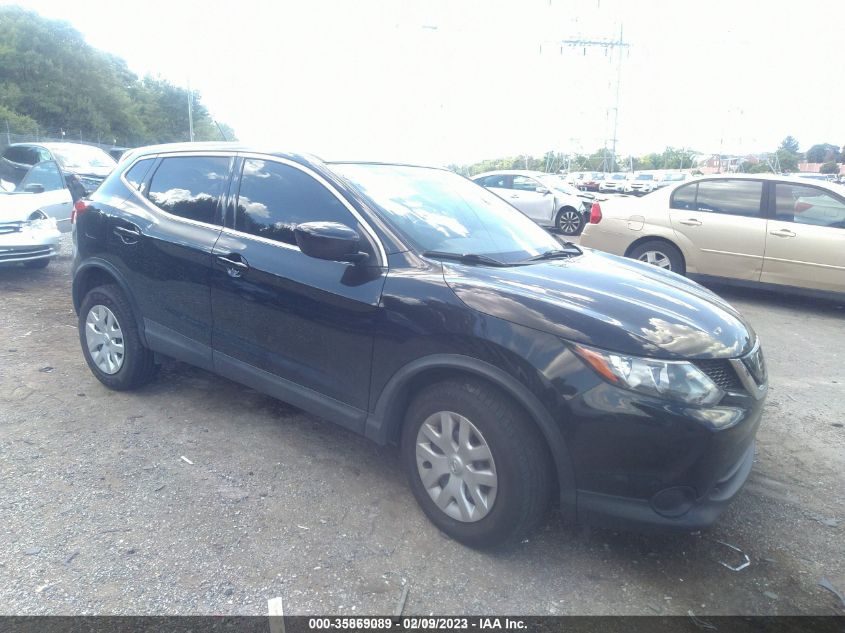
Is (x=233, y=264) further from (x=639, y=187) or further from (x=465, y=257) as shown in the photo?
(x=639, y=187)

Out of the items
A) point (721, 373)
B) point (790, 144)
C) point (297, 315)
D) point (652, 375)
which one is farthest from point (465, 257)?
point (790, 144)

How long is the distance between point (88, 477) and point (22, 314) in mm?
3865

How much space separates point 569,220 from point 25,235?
10946 mm

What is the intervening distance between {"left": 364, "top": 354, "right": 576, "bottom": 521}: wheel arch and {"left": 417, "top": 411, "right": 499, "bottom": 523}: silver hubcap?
0.58 ft

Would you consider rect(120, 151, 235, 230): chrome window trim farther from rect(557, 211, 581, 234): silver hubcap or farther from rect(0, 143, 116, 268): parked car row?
rect(557, 211, 581, 234): silver hubcap

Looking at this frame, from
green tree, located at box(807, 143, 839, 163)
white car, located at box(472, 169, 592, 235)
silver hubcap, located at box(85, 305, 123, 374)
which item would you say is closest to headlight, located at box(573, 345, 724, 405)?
silver hubcap, located at box(85, 305, 123, 374)

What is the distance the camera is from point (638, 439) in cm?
250

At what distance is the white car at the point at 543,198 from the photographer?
15023 millimetres

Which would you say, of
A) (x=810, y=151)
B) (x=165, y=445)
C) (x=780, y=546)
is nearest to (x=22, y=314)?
(x=165, y=445)

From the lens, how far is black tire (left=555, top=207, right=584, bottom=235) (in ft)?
49.2

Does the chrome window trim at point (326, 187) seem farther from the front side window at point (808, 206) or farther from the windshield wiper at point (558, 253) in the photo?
the front side window at point (808, 206)

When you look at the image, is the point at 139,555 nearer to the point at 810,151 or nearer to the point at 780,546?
the point at 780,546

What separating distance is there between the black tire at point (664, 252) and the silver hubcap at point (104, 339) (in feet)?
20.3

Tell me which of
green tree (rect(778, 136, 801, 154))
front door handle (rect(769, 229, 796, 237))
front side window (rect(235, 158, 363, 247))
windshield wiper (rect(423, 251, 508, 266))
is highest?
green tree (rect(778, 136, 801, 154))
